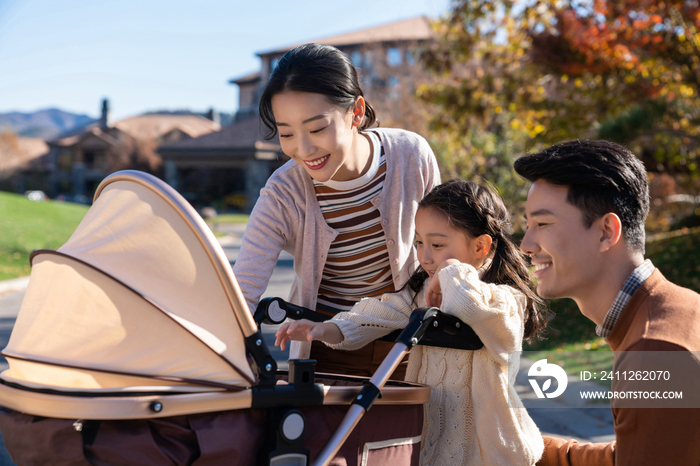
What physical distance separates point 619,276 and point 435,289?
2.18ft

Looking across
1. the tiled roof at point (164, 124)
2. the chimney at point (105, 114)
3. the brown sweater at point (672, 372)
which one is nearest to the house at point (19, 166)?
the chimney at point (105, 114)

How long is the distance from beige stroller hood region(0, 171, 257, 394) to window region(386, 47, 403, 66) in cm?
2550

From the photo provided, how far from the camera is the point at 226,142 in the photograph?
37.8 m

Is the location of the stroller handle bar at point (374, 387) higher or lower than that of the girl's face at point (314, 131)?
lower

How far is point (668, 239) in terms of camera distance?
31.4ft

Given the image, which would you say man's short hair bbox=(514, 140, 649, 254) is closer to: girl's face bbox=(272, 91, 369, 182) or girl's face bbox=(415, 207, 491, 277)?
girl's face bbox=(415, 207, 491, 277)

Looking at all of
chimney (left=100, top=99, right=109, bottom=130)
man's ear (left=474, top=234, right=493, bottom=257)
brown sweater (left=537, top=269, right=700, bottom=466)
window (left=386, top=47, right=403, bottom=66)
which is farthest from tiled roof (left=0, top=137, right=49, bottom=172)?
brown sweater (left=537, top=269, right=700, bottom=466)

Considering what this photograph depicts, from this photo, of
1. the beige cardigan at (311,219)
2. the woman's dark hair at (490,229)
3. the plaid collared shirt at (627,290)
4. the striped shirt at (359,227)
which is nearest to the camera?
the plaid collared shirt at (627,290)

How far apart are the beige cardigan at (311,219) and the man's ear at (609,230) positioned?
0.90 meters

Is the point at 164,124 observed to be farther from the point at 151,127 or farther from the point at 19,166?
the point at 19,166

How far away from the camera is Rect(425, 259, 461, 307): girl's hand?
85.6 inches

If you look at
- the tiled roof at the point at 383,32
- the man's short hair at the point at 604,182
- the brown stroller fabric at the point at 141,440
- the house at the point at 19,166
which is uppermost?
the tiled roof at the point at 383,32

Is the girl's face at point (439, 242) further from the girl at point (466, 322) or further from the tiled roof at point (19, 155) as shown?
the tiled roof at point (19, 155)

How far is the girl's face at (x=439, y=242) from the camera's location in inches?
90.9
